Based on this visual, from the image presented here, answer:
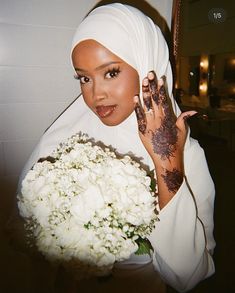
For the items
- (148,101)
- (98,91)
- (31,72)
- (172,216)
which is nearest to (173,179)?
(172,216)

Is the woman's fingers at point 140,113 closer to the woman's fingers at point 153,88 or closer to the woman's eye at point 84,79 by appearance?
the woman's fingers at point 153,88

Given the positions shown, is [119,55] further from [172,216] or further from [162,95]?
[172,216]

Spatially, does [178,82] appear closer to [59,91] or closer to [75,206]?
[59,91]

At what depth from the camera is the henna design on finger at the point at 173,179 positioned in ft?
2.51

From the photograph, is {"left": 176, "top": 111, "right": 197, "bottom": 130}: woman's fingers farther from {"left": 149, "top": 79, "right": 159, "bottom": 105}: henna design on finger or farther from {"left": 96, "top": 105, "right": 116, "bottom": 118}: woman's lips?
{"left": 96, "top": 105, "right": 116, "bottom": 118}: woman's lips

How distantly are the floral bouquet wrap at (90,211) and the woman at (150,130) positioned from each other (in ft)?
0.41

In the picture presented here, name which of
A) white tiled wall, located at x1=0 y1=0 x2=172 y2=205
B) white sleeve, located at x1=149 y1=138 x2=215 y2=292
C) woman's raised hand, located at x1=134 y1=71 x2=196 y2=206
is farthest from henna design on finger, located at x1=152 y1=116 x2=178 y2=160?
white tiled wall, located at x1=0 y1=0 x2=172 y2=205

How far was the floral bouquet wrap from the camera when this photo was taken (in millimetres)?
635

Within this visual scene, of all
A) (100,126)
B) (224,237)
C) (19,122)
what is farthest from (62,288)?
(224,237)

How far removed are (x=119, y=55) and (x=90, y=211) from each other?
47cm

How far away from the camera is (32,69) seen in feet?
3.57

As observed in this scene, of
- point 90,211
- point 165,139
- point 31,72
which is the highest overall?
point 31,72

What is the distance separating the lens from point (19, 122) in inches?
45.1

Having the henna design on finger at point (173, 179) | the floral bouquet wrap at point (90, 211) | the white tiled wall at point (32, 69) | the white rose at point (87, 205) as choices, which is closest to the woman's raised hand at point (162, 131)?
the henna design on finger at point (173, 179)
